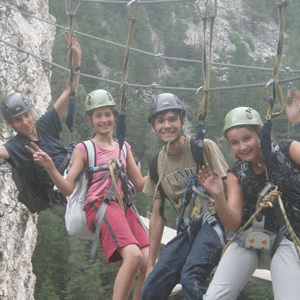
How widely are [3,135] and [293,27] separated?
50.9 metres

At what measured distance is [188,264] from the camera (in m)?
1.99

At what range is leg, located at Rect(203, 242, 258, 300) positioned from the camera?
5.98 ft

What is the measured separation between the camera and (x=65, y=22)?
35562 mm

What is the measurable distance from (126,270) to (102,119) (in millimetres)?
964

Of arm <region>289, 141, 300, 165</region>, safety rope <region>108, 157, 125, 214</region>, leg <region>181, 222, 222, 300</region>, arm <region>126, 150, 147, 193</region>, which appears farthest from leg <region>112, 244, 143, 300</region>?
arm <region>289, 141, 300, 165</region>

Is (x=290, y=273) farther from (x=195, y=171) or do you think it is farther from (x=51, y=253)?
(x=51, y=253)

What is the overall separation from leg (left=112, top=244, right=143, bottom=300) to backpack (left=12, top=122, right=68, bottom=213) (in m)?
0.74

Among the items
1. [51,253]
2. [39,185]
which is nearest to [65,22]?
[51,253]

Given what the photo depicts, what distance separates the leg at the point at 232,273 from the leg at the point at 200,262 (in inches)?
3.2

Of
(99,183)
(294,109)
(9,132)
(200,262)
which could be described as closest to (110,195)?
(99,183)

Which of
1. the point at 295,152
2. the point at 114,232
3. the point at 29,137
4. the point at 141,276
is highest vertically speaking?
the point at 29,137

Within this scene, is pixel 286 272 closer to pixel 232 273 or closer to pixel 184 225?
pixel 232 273

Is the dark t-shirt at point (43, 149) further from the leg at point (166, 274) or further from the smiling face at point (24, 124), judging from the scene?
the leg at point (166, 274)

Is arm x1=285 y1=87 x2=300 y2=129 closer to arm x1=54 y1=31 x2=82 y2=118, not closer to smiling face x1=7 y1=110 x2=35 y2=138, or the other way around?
arm x1=54 y1=31 x2=82 y2=118
